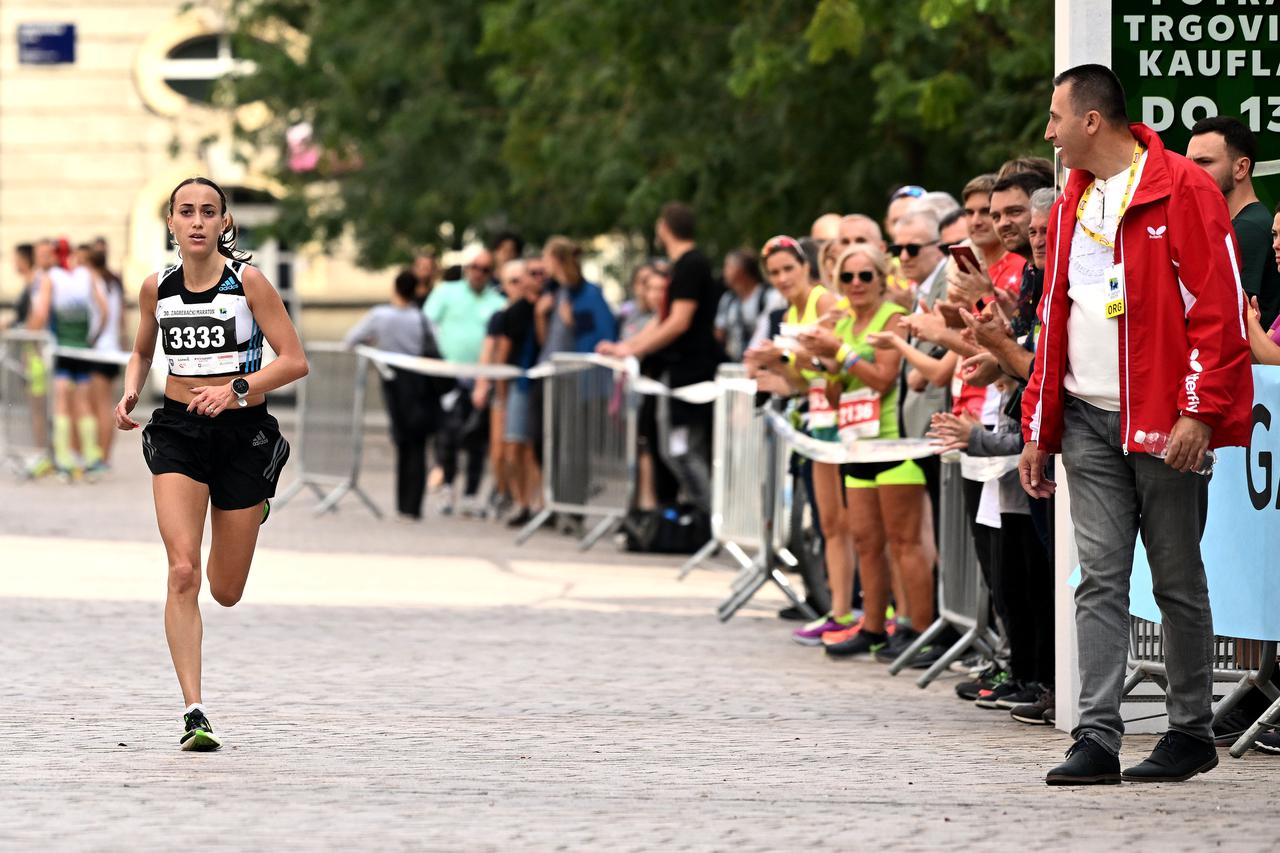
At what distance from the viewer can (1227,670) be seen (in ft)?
27.8

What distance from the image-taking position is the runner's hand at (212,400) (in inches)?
324

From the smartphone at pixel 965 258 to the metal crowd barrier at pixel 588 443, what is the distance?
7.83 meters

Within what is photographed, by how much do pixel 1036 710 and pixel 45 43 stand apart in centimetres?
3155

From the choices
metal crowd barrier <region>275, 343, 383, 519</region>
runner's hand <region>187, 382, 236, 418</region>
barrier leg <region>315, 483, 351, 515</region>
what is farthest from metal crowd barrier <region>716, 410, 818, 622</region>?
barrier leg <region>315, 483, 351, 515</region>

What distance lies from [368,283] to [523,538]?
871 inches

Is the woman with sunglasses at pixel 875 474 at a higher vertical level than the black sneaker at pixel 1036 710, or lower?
higher

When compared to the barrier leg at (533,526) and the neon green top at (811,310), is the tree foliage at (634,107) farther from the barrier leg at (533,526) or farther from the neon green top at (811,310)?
the barrier leg at (533,526)

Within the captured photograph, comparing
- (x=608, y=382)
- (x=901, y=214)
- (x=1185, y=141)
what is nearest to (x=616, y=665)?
(x=901, y=214)

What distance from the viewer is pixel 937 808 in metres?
7.05

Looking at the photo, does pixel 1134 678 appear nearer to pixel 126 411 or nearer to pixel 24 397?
pixel 126 411

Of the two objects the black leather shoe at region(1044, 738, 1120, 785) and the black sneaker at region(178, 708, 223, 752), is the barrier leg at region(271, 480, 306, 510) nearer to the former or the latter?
the black sneaker at region(178, 708, 223, 752)

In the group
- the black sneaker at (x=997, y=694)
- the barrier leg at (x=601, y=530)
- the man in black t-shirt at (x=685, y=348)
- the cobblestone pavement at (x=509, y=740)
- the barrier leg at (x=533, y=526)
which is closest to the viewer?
Result: the cobblestone pavement at (x=509, y=740)

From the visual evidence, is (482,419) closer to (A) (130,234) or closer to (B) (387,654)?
(B) (387,654)

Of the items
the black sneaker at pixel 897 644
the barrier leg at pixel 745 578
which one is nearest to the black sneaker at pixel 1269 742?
the black sneaker at pixel 897 644
